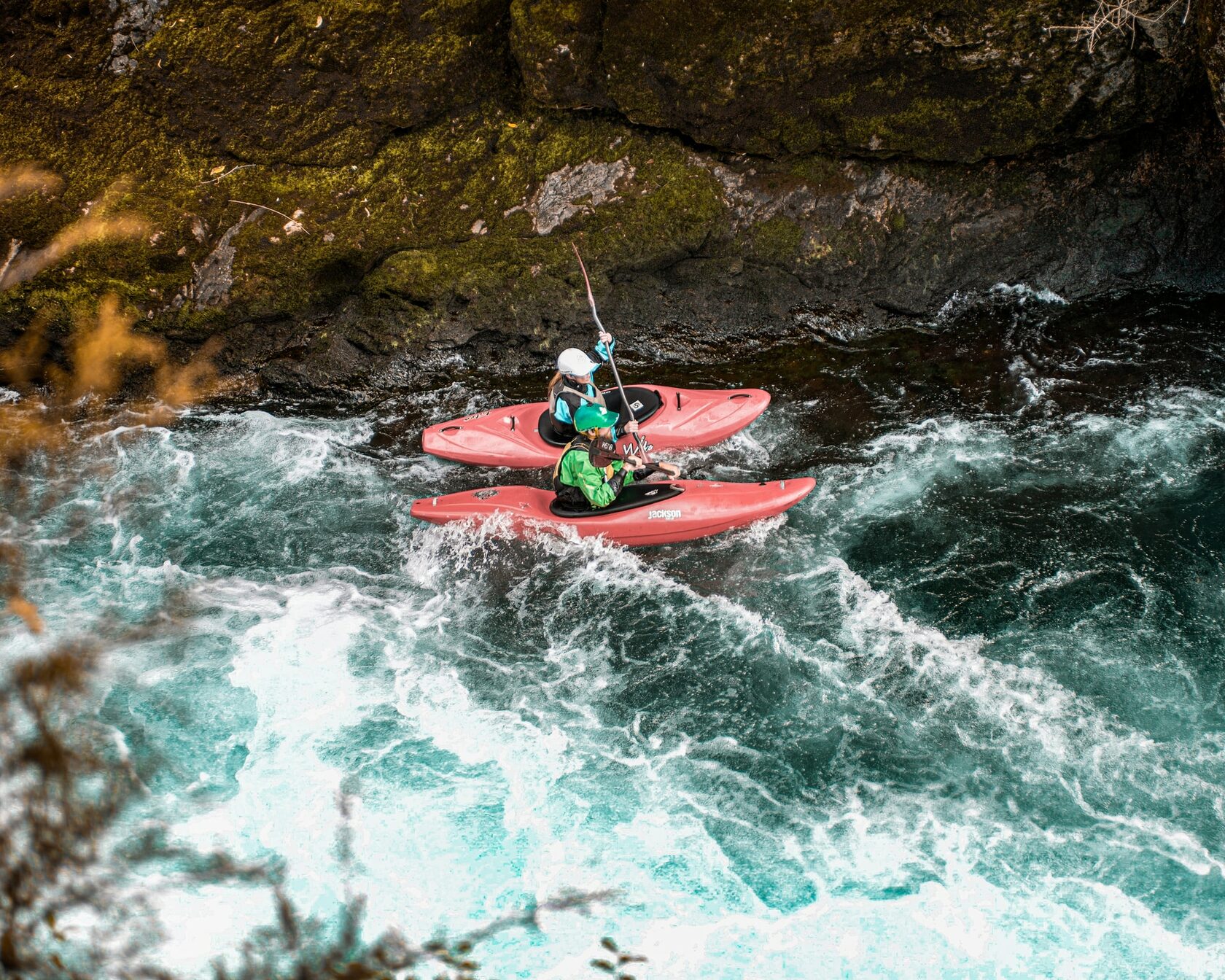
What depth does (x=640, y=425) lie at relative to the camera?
7332 mm

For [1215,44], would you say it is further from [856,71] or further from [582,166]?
[582,166]

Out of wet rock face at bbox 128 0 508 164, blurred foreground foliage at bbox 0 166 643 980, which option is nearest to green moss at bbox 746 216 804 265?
wet rock face at bbox 128 0 508 164

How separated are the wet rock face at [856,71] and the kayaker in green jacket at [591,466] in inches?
116

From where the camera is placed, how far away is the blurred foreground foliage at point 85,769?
2.13 m

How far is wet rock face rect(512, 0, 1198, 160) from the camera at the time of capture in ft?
23.4

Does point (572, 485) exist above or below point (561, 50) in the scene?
below

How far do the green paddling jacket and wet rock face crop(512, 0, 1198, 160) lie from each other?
3.19 metres

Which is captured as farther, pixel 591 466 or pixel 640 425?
pixel 640 425

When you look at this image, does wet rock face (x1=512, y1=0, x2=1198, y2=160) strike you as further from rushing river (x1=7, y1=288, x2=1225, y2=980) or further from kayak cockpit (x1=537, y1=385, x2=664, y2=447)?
kayak cockpit (x1=537, y1=385, x2=664, y2=447)

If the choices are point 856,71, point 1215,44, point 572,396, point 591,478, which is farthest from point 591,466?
point 1215,44

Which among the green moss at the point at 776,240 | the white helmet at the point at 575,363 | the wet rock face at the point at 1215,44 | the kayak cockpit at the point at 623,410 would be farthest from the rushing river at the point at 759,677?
the wet rock face at the point at 1215,44

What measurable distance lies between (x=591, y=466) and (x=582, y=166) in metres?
3.15

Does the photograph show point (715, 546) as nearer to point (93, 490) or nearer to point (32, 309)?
point (93, 490)

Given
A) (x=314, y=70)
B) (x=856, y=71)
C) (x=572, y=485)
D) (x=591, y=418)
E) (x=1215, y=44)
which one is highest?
(x=314, y=70)
